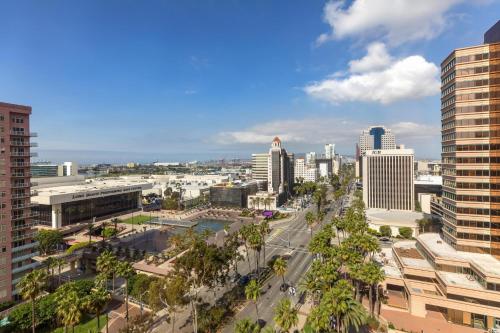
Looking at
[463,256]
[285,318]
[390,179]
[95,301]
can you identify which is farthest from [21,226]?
[390,179]

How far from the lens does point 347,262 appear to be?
5731 cm

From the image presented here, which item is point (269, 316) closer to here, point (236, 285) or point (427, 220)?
point (236, 285)

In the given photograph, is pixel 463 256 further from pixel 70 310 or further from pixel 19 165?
pixel 19 165

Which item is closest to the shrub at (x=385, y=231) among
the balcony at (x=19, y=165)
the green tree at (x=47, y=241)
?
the balcony at (x=19, y=165)

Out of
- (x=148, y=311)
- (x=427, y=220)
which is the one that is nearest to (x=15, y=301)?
(x=148, y=311)

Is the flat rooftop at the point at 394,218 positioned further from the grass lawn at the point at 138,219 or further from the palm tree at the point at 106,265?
the grass lawn at the point at 138,219

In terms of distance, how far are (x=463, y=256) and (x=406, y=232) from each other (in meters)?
49.8

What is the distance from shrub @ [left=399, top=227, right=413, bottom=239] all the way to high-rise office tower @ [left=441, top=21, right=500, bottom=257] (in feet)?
144

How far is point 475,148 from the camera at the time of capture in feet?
215

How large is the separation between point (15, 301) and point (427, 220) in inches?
5429

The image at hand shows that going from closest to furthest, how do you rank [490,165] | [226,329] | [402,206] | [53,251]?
[226,329] < [490,165] < [53,251] < [402,206]

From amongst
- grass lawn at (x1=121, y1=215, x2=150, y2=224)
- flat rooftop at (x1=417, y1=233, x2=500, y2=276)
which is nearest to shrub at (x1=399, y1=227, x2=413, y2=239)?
flat rooftop at (x1=417, y1=233, x2=500, y2=276)

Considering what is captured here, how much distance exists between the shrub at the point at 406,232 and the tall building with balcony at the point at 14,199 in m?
128

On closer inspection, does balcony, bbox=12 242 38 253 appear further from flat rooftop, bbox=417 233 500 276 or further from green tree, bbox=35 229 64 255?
flat rooftop, bbox=417 233 500 276
